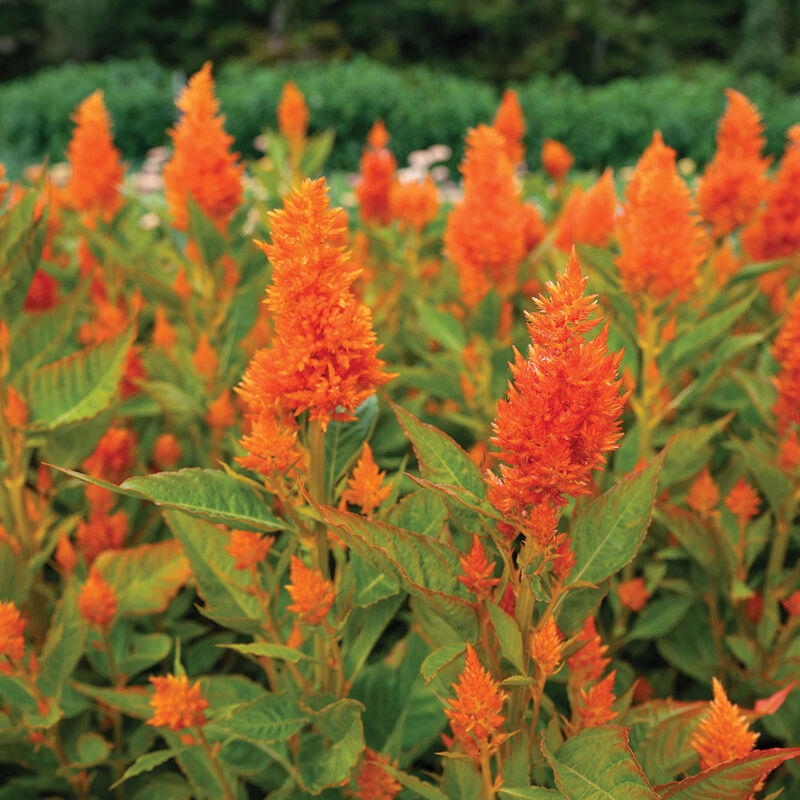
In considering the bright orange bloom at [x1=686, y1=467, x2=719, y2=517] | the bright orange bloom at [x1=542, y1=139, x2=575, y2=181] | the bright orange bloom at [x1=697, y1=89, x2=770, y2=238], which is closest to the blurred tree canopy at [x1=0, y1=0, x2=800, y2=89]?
the bright orange bloom at [x1=542, y1=139, x2=575, y2=181]

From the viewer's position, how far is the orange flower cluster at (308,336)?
3.32 feet

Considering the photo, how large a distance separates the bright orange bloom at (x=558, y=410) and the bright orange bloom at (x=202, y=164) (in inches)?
60.9

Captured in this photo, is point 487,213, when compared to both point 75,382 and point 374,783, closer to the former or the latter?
point 75,382

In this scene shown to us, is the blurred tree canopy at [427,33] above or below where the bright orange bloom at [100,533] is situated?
above

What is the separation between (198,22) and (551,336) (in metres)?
31.1

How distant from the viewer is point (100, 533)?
1933 mm

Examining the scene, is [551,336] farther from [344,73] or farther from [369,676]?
[344,73]

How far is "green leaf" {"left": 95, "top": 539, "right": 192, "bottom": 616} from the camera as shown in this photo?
1791 mm

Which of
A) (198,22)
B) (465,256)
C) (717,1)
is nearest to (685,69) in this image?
(717,1)

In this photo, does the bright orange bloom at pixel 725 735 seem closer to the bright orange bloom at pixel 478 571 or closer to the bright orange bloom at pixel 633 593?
the bright orange bloom at pixel 478 571

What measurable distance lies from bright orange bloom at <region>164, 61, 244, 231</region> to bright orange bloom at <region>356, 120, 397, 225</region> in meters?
1.03

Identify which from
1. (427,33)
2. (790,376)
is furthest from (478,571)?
(427,33)

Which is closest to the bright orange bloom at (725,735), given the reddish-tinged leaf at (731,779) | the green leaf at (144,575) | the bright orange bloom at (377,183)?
the reddish-tinged leaf at (731,779)

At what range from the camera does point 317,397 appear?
3.45 ft
